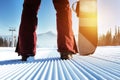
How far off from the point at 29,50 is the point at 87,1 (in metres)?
0.90

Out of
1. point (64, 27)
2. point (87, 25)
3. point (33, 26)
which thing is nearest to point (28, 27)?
point (33, 26)

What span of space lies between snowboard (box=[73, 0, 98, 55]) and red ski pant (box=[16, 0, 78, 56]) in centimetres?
13

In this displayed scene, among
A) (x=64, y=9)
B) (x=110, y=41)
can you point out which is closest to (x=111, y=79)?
(x=64, y=9)

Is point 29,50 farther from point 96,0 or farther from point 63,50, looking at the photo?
point 96,0

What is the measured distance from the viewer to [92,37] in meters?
3.32

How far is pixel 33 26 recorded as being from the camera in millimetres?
3426

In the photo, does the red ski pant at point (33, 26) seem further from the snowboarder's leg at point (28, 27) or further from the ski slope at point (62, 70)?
the ski slope at point (62, 70)

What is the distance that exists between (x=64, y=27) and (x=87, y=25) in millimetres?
282

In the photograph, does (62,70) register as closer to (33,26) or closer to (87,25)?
(87,25)

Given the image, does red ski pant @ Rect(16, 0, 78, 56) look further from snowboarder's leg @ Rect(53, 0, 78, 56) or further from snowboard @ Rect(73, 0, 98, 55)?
snowboard @ Rect(73, 0, 98, 55)

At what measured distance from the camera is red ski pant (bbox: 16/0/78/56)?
334cm

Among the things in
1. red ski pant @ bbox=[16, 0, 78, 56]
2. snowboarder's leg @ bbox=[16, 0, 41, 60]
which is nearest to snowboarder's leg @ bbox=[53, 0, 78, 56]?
red ski pant @ bbox=[16, 0, 78, 56]

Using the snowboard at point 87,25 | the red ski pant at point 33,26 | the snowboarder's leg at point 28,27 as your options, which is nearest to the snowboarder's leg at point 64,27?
the red ski pant at point 33,26

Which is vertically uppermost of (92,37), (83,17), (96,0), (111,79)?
(96,0)
